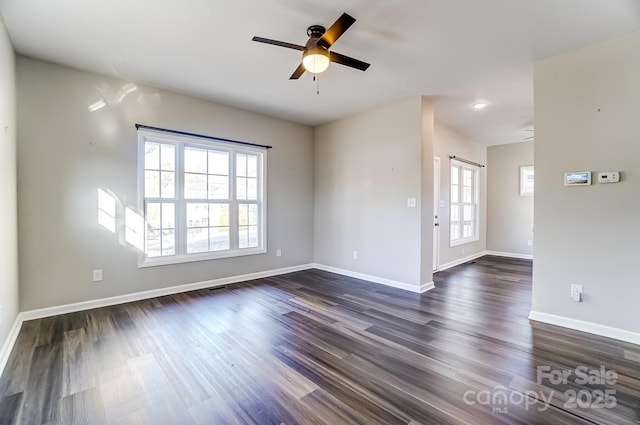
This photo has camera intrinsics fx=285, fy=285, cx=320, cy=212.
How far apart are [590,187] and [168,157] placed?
16.3ft

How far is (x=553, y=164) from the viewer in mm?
2990

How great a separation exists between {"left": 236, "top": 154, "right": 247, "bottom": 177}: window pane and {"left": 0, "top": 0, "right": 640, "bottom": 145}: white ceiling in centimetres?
105

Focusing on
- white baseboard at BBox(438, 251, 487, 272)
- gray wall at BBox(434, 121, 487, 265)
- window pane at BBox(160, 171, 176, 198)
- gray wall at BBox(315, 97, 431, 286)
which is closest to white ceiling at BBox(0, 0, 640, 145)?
gray wall at BBox(315, 97, 431, 286)

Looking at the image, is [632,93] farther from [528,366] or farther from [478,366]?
[478,366]

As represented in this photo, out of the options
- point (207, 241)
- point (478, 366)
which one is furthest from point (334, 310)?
point (207, 241)

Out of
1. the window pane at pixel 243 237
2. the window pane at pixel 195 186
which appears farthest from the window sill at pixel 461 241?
the window pane at pixel 195 186

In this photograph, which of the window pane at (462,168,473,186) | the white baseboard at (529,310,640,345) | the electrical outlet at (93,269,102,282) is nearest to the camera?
the white baseboard at (529,310,640,345)

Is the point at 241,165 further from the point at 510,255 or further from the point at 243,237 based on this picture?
the point at 510,255

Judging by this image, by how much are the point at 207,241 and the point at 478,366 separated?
376 centimetres

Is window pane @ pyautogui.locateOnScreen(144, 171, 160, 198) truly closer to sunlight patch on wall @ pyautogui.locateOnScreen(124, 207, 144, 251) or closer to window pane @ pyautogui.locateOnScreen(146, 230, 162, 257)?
sunlight patch on wall @ pyautogui.locateOnScreen(124, 207, 144, 251)

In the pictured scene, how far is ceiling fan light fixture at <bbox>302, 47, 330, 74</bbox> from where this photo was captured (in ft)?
7.54

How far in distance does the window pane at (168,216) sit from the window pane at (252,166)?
4.42ft

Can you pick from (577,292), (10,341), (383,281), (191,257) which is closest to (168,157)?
(191,257)

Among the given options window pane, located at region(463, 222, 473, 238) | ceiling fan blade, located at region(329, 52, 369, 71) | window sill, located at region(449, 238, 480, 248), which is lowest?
window sill, located at region(449, 238, 480, 248)
